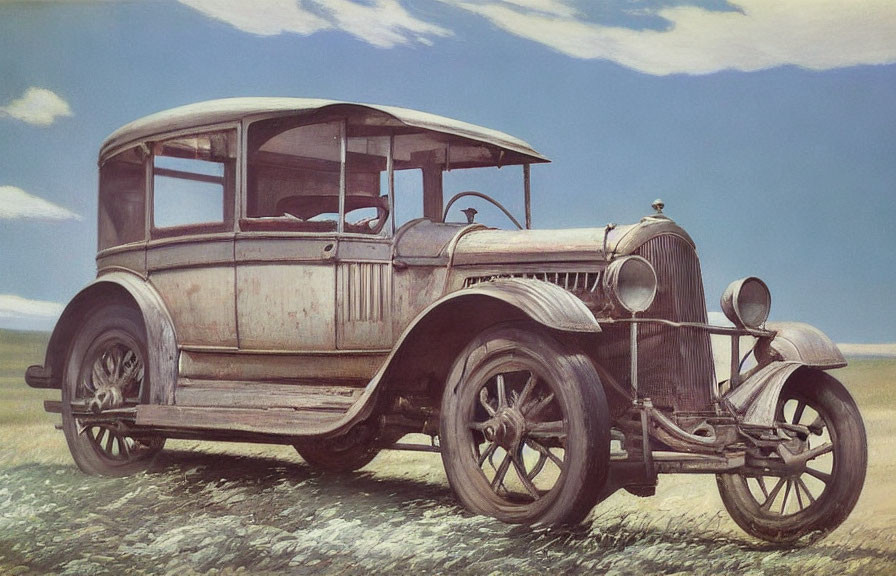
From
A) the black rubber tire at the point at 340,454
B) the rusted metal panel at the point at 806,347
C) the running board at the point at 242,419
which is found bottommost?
the black rubber tire at the point at 340,454

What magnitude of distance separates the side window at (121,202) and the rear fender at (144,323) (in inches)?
11.0

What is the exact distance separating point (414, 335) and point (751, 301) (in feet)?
5.07

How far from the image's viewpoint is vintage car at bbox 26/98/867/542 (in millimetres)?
4051

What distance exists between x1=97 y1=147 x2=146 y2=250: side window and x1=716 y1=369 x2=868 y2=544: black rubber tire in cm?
360

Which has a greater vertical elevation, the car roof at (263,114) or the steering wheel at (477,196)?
the car roof at (263,114)

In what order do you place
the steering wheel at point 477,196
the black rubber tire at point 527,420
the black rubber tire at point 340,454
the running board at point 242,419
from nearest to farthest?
1. the black rubber tire at point 527,420
2. the running board at point 242,419
3. the steering wheel at point 477,196
4. the black rubber tire at point 340,454

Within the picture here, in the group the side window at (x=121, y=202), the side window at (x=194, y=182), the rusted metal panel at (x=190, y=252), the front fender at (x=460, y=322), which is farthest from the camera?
the side window at (x=121, y=202)

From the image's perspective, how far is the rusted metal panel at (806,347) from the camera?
4422 mm

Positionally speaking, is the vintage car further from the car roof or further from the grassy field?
the grassy field

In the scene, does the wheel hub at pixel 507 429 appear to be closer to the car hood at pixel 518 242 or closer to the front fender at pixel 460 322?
the front fender at pixel 460 322

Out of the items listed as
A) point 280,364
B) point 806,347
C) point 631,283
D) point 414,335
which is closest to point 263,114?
point 280,364

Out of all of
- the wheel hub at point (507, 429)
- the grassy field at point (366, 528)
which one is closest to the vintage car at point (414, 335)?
the wheel hub at point (507, 429)

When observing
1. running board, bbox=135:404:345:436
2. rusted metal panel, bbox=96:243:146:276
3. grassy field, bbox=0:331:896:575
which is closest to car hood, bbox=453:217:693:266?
running board, bbox=135:404:345:436

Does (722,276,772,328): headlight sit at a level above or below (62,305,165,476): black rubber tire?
above
